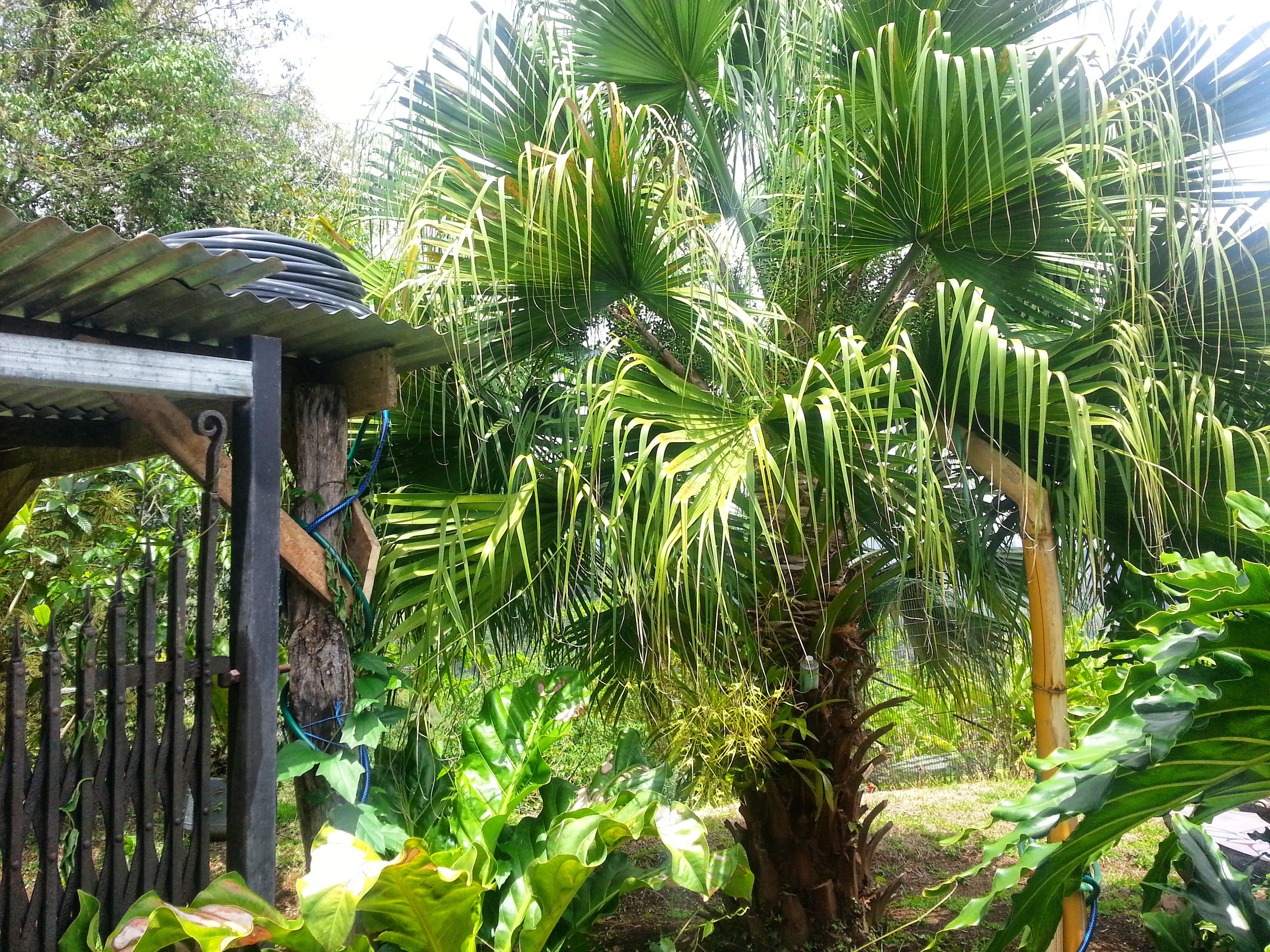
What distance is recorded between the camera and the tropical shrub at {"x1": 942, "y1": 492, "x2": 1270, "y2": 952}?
6.22 feet

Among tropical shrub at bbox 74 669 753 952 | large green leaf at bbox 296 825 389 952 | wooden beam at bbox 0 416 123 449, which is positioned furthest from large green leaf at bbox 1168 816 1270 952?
wooden beam at bbox 0 416 123 449

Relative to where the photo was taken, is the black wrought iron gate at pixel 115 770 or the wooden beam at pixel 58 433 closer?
the black wrought iron gate at pixel 115 770

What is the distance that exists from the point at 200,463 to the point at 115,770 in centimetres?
Result: 81

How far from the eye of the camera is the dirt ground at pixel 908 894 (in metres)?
3.48

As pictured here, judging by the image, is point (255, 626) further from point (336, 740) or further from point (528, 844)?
point (528, 844)

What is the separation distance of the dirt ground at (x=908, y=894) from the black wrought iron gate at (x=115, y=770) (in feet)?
5.37

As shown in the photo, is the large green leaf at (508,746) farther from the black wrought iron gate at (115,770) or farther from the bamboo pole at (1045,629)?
the bamboo pole at (1045,629)

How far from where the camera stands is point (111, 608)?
2.20 m

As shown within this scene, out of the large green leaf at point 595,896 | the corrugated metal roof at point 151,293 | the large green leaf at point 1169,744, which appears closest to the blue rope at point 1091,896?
the large green leaf at point 1169,744

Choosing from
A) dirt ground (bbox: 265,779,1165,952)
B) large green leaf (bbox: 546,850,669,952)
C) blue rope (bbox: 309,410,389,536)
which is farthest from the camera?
dirt ground (bbox: 265,779,1165,952)

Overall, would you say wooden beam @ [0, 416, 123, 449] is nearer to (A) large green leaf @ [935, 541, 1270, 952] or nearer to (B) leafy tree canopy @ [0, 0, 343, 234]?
(A) large green leaf @ [935, 541, 1270, 952]

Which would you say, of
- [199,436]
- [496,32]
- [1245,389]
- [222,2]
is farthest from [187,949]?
[222,2]

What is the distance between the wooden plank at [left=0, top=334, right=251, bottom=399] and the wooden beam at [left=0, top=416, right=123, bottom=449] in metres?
1.28

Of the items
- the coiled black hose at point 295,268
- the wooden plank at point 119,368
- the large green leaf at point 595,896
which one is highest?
the coiled black hose at point 295,268
